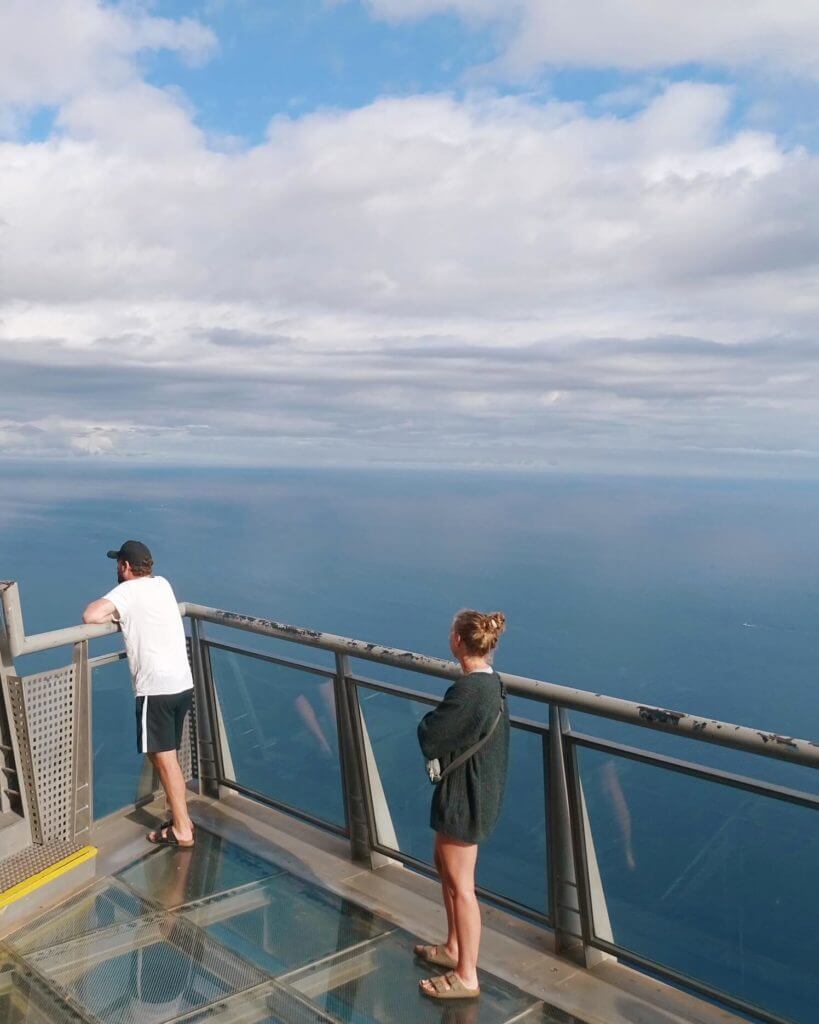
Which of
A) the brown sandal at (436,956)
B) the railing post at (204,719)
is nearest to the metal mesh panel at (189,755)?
the railing post at (204,719)

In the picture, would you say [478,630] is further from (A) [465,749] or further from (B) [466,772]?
(B) [466,772]

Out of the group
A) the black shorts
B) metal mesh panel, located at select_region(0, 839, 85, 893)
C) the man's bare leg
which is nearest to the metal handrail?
the black shorts

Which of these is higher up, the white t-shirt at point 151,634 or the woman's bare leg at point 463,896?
the white t-shirt at point 151,634

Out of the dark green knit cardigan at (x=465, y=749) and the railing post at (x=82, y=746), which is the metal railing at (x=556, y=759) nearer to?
the railing post at (x=82, y=746)

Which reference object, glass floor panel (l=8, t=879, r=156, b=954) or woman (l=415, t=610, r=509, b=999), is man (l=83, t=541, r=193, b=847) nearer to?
glass floor panel (l=8, t=879, r=156, b=954)

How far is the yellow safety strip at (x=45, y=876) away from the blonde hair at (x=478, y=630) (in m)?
2.68

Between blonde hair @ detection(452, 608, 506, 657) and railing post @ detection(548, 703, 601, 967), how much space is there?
63 centimetres

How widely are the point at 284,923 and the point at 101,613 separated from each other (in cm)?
181

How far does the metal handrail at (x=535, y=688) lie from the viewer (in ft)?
9.49

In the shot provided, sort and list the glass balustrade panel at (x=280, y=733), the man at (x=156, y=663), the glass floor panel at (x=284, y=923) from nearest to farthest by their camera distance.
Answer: the glass floor panel at (x=284, y=923) < the man at (x=156, y=663) < the glass balustrade panel at (x=280, y=733)

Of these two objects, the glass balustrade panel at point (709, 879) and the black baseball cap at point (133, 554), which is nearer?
A: the glass balustrade panel at point (709, 879)

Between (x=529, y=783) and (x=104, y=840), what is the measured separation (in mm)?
2723

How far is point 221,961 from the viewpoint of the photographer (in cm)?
370

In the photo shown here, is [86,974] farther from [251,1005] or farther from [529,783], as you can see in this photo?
[529,783]
